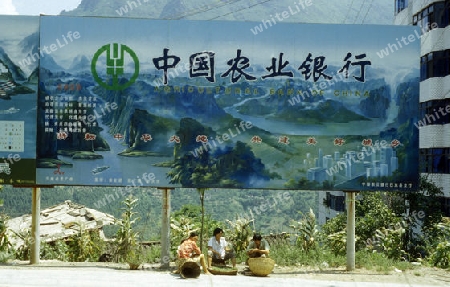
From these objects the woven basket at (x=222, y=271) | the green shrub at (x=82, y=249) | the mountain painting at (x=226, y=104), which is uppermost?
the mountain painting at (x=226, y=104)

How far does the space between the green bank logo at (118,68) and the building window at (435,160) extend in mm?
20818

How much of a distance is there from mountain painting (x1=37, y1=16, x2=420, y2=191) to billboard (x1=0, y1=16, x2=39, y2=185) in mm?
248

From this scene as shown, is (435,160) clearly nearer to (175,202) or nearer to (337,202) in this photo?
(337,202)

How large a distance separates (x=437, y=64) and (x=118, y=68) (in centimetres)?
2237

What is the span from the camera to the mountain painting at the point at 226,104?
42.9ft

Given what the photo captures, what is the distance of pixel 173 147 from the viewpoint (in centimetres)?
1315

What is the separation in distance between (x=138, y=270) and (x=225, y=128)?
13.5 feet

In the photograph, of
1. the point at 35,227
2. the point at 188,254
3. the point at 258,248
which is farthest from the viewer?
the point at 35,227

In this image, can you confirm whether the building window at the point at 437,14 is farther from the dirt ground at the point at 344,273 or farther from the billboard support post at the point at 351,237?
the billboard support post at the point at 351,237

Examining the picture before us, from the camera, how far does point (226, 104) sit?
1313cm

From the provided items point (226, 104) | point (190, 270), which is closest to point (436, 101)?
point (226, 104)

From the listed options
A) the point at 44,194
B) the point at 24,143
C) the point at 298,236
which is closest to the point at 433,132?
the point at 298,236

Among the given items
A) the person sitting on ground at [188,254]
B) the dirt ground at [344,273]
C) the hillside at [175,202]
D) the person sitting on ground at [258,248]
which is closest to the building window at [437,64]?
the dirt ground at [344,273]

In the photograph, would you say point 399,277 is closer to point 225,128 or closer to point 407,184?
point 407,184
